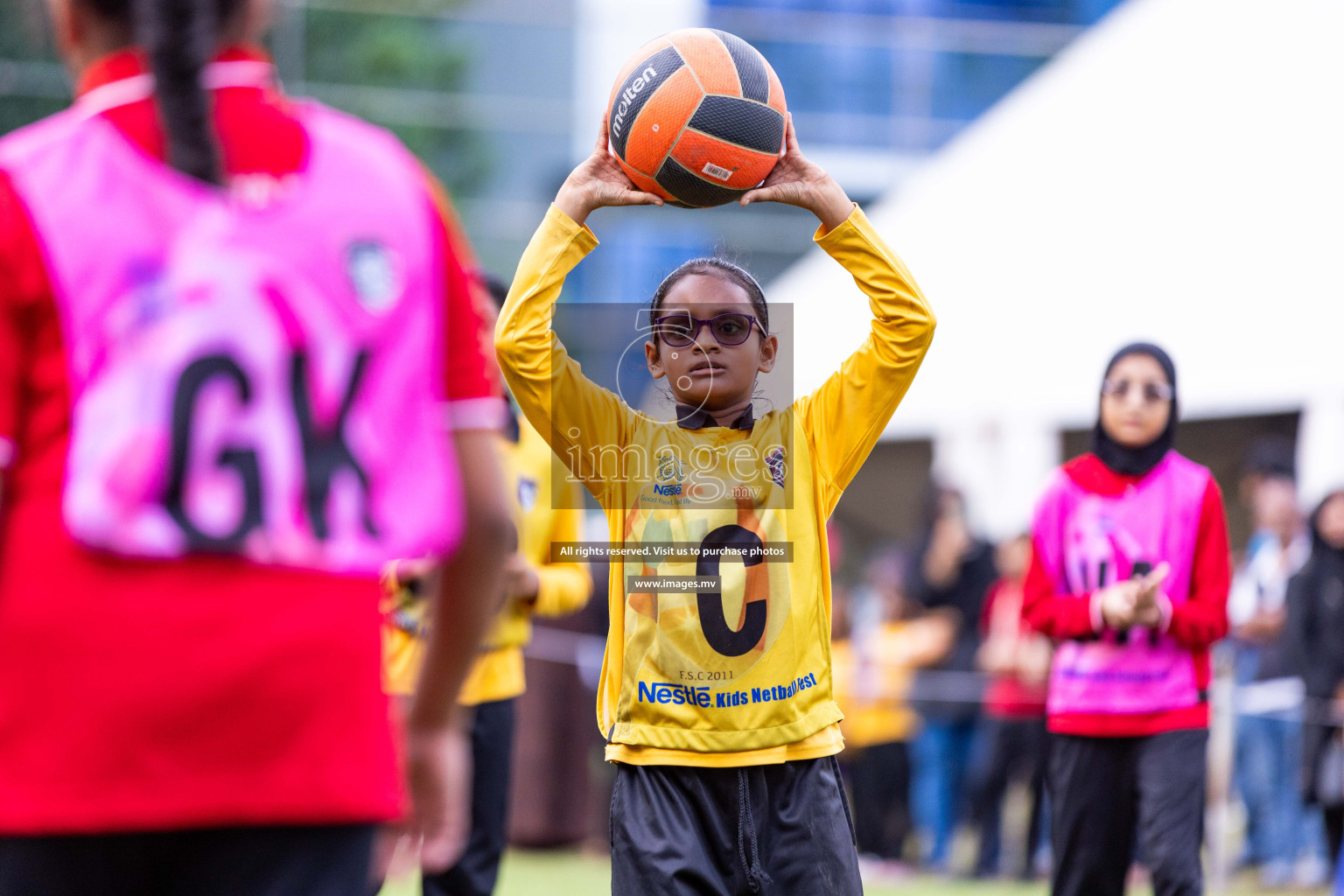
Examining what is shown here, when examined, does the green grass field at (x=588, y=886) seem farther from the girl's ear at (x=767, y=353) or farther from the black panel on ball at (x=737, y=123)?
the black panel on ball at (x=737, y=123)

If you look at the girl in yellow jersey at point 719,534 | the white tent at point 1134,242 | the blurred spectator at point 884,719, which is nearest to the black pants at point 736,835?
the girl in yellow jersey at point 719,534

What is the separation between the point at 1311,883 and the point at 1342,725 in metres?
1.95

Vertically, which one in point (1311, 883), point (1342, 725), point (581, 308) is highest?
point (581, 308)

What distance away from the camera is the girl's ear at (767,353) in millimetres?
3996

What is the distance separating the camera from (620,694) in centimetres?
369

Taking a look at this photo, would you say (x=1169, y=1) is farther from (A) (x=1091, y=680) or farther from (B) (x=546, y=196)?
(B) (x=546, y=196)

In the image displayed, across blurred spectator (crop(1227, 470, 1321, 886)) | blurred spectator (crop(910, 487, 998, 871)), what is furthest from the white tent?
blurred spectator (crop(910, 487, 998, 871))

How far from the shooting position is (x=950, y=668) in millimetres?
10148

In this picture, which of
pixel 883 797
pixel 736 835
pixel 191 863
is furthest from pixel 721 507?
pixel 883 797

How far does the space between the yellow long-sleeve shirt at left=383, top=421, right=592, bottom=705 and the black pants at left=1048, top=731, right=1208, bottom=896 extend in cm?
186

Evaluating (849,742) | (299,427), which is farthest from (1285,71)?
(299,427)

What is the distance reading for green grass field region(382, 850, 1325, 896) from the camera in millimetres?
8117

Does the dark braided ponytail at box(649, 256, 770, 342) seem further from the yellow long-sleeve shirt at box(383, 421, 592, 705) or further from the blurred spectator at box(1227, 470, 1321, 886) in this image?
the blurred spectator at box(1227, 470, 1321, 886)

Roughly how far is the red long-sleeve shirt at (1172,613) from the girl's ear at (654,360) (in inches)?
82.2
